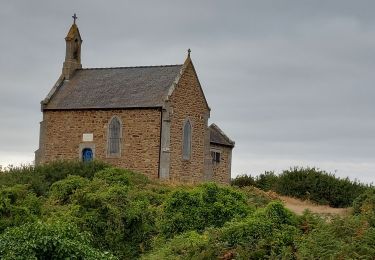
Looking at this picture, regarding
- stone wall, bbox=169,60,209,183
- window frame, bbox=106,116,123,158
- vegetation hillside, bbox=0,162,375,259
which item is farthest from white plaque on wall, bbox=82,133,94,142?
vegetation hillside, bbox=0,162,375,259

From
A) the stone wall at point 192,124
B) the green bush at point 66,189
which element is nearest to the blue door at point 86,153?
the stone wall at point 192,124

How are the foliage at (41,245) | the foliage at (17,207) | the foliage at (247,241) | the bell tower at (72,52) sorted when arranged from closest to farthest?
the foliage at (41,245), the foliage at (247,241), the foliage at (17,207), the bell tower at (72,52)

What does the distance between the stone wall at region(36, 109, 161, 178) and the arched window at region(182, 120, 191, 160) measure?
7.46 ft

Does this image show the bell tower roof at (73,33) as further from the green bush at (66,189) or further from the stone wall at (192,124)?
the green bush at (66,189)

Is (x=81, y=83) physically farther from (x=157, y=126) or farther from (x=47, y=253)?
(x=47, y=253)

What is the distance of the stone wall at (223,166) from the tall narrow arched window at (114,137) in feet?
21.3

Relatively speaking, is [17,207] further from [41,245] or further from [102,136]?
[102,136]

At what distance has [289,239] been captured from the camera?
17938 mm

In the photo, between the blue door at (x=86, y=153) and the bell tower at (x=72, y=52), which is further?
the bell tower at (x=72, y=52)

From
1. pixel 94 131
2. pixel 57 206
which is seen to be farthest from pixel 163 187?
pixel 94 131

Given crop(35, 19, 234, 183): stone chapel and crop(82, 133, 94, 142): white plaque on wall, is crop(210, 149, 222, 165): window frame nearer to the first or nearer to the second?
crop(35, 19, 234, 183): stone chapel

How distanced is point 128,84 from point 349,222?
28.5 meters

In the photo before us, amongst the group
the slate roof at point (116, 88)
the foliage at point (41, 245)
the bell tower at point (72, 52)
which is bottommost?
the foliage at point (41, 245)

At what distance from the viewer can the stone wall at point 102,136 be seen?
43438mm
